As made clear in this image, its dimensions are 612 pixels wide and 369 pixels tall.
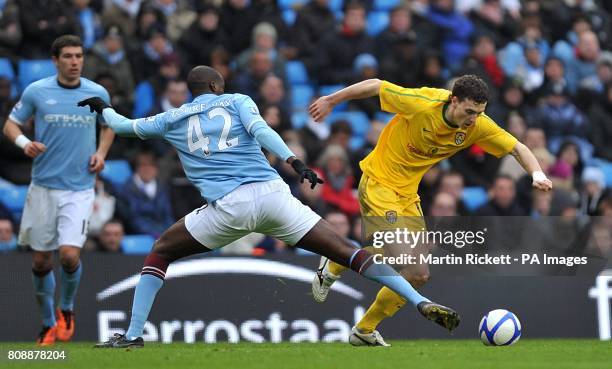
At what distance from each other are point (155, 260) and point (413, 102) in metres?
2.66

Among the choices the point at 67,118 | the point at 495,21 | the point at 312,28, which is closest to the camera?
the point at 67,118

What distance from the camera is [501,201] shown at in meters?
16.9

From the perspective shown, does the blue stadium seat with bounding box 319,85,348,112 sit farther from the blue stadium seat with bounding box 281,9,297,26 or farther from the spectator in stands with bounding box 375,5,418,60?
the blue stadium seat with bounding box 281,9,297,26

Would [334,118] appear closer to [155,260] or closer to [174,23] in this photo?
[174,23]

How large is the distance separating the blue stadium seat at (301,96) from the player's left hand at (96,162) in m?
6.50

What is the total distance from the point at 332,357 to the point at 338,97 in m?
2.37

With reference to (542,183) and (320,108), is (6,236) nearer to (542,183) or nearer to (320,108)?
(320,108)

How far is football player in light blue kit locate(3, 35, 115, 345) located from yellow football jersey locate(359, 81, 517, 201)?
2.92 meters

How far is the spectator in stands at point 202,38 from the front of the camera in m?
18.7

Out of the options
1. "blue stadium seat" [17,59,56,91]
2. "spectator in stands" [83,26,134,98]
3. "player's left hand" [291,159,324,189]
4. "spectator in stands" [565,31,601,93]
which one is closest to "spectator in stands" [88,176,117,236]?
"spectator in stands" [83,26,134,98]

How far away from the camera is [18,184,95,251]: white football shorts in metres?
12.8

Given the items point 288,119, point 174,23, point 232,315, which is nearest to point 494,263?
point 232,315

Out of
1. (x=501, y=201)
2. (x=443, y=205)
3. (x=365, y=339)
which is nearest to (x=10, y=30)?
(x=443, y=205)

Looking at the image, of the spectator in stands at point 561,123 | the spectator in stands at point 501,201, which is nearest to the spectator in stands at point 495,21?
the spectator in stands at point 561,123
